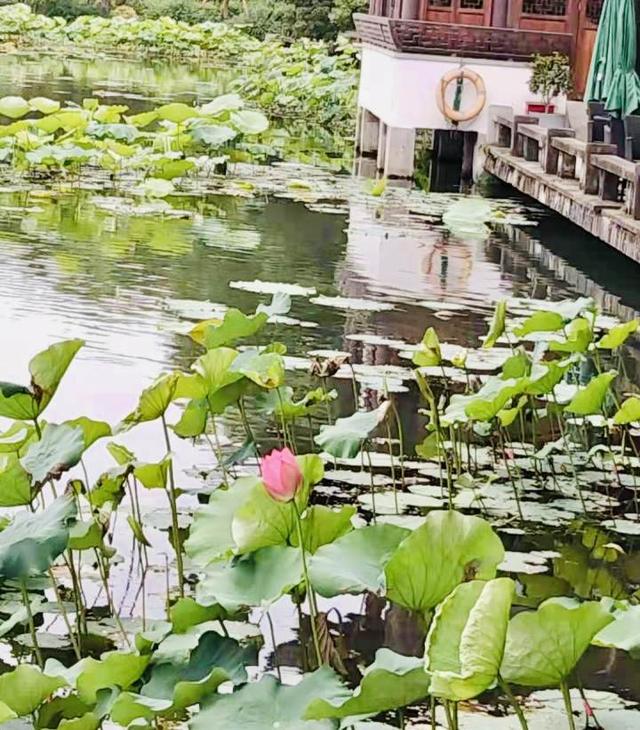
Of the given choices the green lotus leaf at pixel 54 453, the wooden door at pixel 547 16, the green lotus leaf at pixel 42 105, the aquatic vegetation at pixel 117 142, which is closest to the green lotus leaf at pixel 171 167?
the aquatic vegetation at pixel 117 142

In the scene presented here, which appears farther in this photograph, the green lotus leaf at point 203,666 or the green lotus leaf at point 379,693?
the green lotus leaf at point 203,666

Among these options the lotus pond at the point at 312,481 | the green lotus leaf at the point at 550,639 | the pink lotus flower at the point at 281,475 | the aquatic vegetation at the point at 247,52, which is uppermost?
the pink lotus flower at the point at 281,475

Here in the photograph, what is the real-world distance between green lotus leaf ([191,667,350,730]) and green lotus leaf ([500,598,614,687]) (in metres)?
0.25

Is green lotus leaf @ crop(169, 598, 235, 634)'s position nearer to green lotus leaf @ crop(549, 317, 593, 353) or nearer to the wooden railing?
green lotus leaf @ crop(549, 317, 593, 353)

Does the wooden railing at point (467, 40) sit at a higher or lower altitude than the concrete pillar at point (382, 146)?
higher

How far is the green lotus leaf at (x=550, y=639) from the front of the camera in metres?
2.16

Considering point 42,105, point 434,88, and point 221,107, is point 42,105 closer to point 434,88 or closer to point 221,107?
point 221,107

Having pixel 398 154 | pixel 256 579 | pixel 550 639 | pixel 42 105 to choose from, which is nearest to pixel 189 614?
pixel 256 579

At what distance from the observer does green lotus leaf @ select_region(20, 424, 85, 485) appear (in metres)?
3.05

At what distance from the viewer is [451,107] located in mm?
14367

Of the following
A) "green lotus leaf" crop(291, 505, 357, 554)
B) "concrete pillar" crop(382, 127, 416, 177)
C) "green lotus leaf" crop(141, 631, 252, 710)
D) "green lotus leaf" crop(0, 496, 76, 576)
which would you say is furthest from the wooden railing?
"green lotus leaf" crop(141, 631, 252, 710)

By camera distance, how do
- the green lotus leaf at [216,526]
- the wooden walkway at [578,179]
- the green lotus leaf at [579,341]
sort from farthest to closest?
the wooden walkway at [578,179], the green lotus leaf at [579,341], the green lotus leaf at [216,526]

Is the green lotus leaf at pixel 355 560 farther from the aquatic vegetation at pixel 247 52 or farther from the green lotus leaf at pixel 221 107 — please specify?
the aquatic vegetation at pixel 247 52

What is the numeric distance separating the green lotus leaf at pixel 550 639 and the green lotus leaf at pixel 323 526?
67 cm
